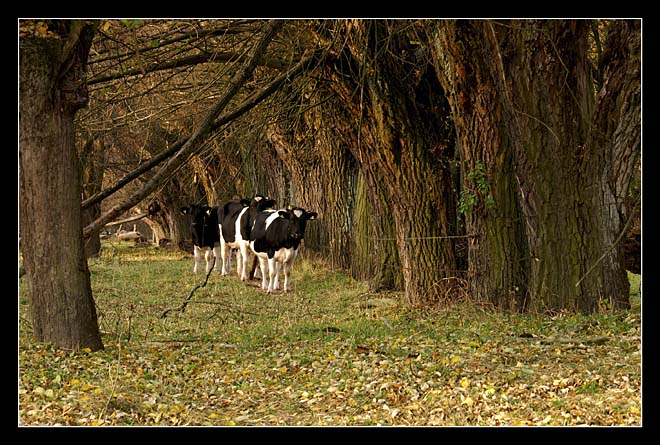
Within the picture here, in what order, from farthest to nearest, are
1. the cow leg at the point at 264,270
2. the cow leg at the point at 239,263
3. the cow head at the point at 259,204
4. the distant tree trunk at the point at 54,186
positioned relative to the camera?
1. the cow leg at the point at 239,263
2. the cow head at the point at 259,204
3. the cow leg at the point at 264,270
4. the distant tree trunk at the point at 54,186

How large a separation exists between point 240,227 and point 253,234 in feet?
5.69

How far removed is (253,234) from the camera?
18.7 metres

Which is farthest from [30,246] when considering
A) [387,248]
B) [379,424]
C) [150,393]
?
[387,248]

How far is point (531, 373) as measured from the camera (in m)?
8.12

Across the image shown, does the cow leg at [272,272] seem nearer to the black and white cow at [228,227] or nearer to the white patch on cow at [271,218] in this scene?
the white patch on cow at [271,218]

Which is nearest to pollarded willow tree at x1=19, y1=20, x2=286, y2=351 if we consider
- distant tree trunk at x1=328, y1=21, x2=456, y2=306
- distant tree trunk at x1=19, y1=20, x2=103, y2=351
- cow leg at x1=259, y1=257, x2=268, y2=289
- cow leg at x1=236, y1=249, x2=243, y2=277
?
distant tree trunk at x1=19, y1=20, x2=103, y2=351

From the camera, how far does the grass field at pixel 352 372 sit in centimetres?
700

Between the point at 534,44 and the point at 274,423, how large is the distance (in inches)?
233

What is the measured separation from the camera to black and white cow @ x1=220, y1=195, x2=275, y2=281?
19923 mm

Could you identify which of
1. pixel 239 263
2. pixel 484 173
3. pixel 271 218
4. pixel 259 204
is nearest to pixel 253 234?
pixel 271 218

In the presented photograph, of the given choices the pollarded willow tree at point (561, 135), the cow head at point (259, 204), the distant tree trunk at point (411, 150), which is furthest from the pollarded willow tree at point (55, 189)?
the cow head at point (259, 204)

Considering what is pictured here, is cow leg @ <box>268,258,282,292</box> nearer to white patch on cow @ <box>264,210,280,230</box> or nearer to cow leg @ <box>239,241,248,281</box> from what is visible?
white patch on cow @ <box>264,210,280,230</box>

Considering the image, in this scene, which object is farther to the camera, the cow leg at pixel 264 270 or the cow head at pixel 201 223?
the cow head at pixel 201 223

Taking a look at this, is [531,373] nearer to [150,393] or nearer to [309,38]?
[150,393]
